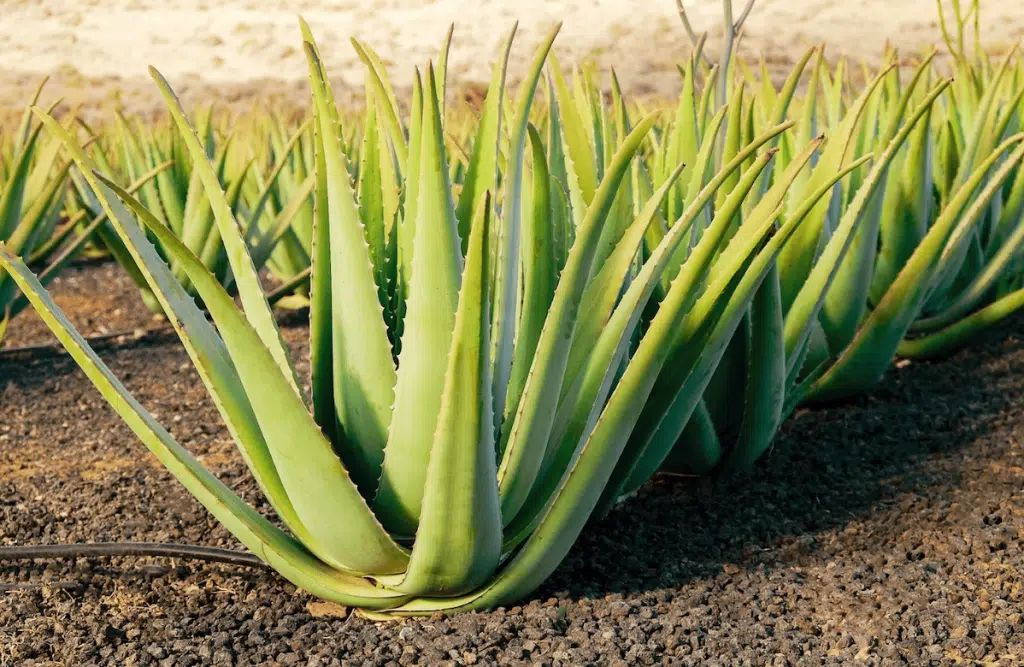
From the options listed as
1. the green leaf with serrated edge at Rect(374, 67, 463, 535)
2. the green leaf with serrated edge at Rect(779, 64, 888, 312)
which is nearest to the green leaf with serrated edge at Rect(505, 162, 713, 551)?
the green leaf with serrated edge at Rect(374, 67, 463, 535)

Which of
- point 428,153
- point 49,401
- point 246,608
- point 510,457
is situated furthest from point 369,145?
point 49,401

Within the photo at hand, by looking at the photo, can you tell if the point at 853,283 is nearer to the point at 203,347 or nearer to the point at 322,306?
the point at 322,306

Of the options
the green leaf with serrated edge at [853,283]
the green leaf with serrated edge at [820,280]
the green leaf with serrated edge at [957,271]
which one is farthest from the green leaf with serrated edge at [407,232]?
the green leaf with serrated edge at [957,271]

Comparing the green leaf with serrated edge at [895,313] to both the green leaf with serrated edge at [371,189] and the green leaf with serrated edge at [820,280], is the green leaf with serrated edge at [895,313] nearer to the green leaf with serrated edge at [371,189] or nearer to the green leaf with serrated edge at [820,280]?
the green leaf with serrated edge at [820,280]

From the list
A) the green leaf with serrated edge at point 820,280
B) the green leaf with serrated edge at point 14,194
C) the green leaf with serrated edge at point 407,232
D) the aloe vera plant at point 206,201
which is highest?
the green leaf with serrated edge at point 407,232

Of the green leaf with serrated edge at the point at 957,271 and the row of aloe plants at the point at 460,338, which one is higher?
the row of aloe plants at the point at 460,338

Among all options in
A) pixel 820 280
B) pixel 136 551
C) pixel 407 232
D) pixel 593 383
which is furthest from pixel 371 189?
pixel 820 280
